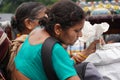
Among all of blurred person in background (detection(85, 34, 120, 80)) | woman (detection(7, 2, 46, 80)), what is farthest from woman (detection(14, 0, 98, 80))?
woman (detection(7, 2, 46, 80))

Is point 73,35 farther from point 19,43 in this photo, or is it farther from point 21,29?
point 21,29

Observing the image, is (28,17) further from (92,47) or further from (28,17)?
(92,47)

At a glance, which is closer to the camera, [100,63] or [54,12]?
[54,12]

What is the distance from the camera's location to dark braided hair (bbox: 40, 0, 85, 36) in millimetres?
2146

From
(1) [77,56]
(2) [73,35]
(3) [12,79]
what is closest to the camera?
(2) [73,35]

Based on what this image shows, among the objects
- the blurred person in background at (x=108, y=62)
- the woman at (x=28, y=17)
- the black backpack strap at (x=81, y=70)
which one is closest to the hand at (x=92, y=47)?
the blurred person in background at (x=108, y=62)

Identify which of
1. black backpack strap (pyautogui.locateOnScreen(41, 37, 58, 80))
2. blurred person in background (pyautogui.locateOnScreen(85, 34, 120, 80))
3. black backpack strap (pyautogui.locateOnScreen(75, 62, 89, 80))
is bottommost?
blurred person in background (pyautogui.locateOnScreen(85, 34, 120, 80))

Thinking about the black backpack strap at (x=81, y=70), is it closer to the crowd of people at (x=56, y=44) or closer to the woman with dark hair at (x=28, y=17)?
the crowd of people at (x=56, y=44)

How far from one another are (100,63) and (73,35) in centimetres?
45

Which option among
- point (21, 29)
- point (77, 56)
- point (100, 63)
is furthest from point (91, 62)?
point (21, 29)

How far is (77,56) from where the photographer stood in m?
2.78

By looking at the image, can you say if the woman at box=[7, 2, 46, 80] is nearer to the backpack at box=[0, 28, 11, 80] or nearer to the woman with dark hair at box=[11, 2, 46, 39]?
the woman with dark hair at box=[11, 2, 46, 39]

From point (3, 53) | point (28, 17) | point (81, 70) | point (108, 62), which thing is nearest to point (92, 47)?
point (108, 62)

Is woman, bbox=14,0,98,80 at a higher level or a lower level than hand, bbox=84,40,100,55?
higher
